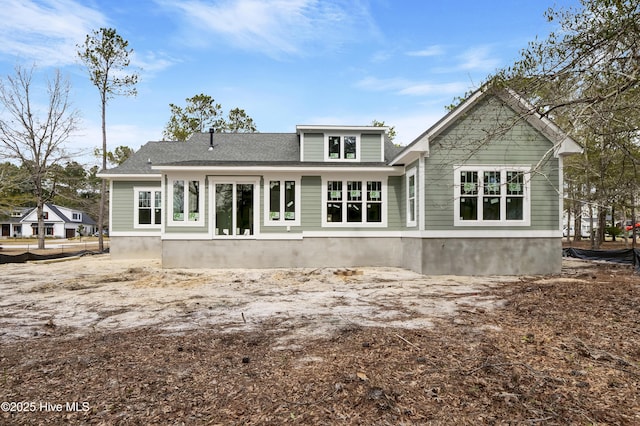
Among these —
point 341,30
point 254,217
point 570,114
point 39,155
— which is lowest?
point 254,217

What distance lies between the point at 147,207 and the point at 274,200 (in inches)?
291

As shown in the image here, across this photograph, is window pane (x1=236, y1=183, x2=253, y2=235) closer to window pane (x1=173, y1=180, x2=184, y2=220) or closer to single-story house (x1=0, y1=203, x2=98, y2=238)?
window pane (x1=173, y1=180, x2=184, y2=220)

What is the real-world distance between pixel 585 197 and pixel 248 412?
87.5 ft

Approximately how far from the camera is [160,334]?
18.0 ft

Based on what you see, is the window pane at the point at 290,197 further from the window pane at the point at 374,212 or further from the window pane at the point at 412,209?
the window pane at the point at 412,209

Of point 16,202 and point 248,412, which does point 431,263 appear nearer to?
point 248,412

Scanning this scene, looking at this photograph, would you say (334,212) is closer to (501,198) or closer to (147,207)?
(501,198)

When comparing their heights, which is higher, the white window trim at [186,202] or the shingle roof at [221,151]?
the shingle roof at [221,151]

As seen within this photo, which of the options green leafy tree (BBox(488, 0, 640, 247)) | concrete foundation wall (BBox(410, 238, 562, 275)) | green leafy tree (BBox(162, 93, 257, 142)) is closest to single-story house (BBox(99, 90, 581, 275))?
concrete foundation wall (BBox(410, 238, 562, 275))

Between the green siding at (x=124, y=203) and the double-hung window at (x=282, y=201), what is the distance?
6.86 metres

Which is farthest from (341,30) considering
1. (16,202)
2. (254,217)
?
(16,202)

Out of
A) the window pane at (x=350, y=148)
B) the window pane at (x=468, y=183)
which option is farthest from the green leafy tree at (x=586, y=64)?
the window pane at (x=350, y=148)

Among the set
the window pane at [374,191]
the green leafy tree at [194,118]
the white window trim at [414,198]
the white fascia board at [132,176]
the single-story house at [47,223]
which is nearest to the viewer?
the white window trim at [414,198]

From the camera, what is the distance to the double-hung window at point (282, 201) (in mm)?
14867
